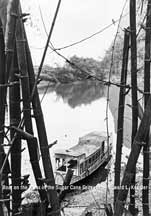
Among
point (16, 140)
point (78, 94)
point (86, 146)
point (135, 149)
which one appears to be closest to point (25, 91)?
point (16, 140)

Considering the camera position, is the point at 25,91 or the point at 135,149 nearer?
the point at 135,149

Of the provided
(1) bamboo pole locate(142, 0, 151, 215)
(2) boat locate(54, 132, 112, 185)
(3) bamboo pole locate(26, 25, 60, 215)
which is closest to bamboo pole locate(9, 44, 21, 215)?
(3) bamboo pole locate(26, 25, 60, 215)

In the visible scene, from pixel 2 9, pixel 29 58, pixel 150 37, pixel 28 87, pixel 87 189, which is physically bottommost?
pixel 87 189

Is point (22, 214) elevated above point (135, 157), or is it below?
below

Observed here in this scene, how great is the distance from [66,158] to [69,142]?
4.01m

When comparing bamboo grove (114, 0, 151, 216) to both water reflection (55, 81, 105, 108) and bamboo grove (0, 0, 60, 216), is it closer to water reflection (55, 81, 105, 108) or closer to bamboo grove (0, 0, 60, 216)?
bamboo grove (0, 0, 60, 216)

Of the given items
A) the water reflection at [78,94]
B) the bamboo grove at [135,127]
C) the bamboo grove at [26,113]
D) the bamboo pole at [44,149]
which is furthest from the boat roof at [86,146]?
the water reflection at [78,94]

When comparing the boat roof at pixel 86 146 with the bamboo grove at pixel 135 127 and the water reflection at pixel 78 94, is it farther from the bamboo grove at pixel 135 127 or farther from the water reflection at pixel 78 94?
the water reflection at pixel 78 94

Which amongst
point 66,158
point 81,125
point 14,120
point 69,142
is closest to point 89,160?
point 66,158

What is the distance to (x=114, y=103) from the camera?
17.3 metres

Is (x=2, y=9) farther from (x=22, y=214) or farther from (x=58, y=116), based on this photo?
(x=58, y=116)

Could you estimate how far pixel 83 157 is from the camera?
8633 millimetres

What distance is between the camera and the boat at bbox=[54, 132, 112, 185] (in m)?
8.08

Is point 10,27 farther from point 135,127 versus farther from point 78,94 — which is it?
point 78,94
